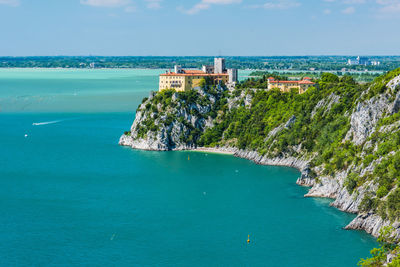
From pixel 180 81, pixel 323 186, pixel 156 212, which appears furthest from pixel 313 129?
pixel 180 81

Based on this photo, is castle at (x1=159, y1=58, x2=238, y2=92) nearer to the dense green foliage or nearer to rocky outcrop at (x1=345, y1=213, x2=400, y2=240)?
the dense green foliage

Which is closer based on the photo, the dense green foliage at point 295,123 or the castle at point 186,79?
Answer: the dense green foliage at point 295,123

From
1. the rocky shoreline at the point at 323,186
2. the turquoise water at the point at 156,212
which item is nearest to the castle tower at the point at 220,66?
the rocky shoreline at the point at 323,186

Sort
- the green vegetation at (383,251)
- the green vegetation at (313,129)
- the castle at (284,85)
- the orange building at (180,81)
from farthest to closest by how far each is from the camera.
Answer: the orange building at (180,81) → the castle at (284,85) → the green vegetation at (313,129) → the green vegetation at (383,251)

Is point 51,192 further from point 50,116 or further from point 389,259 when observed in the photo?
point 50,116

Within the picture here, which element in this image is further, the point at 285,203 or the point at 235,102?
the point at 235,102

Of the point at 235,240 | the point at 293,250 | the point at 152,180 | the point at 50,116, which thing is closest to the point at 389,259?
the point at 293,250

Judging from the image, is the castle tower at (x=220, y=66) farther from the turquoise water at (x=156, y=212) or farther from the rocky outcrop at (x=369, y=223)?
the rocky outcrop at (x=369, y=223)

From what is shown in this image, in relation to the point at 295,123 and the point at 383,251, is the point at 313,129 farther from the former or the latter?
the point at 383,251
